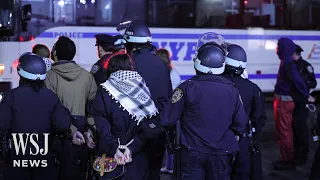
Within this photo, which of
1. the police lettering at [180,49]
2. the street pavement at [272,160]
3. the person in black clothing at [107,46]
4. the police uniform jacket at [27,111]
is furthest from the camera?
the police lettering at [180,49]

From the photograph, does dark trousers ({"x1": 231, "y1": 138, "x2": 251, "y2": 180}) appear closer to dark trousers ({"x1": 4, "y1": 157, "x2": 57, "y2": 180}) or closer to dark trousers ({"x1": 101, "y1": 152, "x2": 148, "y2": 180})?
dark trousers ({"x1": 101, "y1": 152, "x2": 148, "y2": 180})

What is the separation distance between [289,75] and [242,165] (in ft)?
10.0

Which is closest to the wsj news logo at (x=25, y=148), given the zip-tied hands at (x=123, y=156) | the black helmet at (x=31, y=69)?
the black helmet at (x=31, y=69)

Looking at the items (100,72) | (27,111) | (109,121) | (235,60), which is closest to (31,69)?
(27,111)

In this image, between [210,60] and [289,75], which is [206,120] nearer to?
[210,60]

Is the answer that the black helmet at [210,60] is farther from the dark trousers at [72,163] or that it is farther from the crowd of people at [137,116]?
the dark trousers at [72,163]

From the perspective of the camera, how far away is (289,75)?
25.2 ft

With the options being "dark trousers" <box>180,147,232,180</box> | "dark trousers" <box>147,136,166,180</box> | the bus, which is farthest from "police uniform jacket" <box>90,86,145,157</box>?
the bus

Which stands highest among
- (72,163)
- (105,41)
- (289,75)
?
(105,41)

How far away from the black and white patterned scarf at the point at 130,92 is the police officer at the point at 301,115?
3945 millimetres

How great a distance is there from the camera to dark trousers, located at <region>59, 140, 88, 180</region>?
525 centimetres

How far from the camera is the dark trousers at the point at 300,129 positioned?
26.3ft

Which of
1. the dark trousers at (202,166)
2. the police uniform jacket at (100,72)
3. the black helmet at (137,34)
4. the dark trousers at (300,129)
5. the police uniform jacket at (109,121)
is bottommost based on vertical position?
the dark trousers at (300,129)

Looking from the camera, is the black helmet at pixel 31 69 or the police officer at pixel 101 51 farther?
the police officer at pixel 101 51
